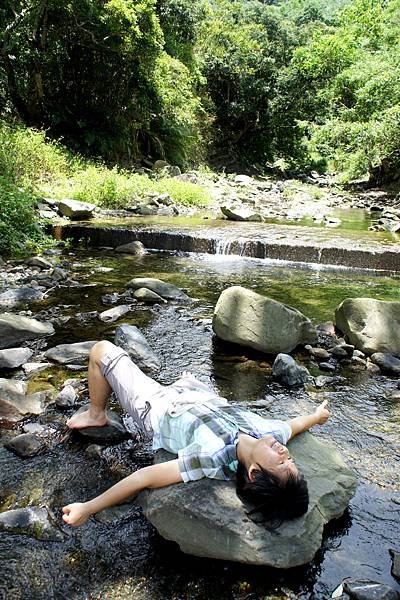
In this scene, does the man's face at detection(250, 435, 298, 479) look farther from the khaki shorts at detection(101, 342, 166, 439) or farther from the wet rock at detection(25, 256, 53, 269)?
the wet rock at detection(25, 256, 53, 269)

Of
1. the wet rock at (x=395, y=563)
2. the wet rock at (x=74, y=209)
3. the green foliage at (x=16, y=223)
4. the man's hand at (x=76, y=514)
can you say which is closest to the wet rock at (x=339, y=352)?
the wet rock at (x=395, y=563)

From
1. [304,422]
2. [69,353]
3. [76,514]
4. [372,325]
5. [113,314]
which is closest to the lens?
[76,514]

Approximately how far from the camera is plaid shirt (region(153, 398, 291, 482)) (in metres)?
2.44

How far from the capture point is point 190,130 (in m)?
26.2

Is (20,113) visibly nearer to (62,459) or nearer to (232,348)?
(232,348)

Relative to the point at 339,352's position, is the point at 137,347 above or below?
above

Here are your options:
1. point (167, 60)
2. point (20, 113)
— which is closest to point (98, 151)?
point (20, 113)

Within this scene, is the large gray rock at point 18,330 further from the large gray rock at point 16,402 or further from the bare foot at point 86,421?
the bare foot at point 86,421

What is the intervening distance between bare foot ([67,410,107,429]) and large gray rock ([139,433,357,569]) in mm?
842

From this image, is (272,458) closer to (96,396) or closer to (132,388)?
(132,388)

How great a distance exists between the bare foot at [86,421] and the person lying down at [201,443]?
27 centimetres

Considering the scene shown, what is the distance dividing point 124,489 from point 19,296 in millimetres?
4643

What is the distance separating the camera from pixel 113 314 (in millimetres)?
5863

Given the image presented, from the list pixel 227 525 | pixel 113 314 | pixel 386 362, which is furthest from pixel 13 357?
pixel 386 362
